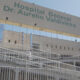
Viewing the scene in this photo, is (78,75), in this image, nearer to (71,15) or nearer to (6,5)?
(6,5)

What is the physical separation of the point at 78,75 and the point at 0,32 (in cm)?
765

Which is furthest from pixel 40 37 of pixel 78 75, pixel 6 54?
pixel 78 75

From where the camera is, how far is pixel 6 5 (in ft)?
50.9

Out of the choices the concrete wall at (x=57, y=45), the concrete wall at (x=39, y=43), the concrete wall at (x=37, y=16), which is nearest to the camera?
the concrete wall at (x=37, y=16)

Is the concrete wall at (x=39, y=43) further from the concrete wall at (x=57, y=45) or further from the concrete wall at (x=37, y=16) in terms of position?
the concrete wall at (x=37, y=16)

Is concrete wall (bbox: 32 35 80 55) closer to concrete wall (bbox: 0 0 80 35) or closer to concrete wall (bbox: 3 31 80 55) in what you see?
concrete wall (bbox: 3 31 80 55)

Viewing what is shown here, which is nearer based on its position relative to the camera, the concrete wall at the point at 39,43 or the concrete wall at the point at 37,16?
the concrete wall at the point at 37,16

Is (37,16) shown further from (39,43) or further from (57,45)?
(57,45)

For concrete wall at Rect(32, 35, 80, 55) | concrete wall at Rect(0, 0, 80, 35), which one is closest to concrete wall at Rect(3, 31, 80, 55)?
concrete wall at Rect(32, 35, 80, 55)

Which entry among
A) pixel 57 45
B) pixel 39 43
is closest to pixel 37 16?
pixel 39 43

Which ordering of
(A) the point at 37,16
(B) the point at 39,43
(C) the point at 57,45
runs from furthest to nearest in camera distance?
(C) the point at 57,45
(B) the point at 39,43
(A) the point at 37,16

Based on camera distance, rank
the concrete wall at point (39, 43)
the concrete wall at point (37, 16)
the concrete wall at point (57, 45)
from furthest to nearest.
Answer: the concrete wall at point (57, 45)
the concrete wall at point (39, 43)
the concrete wall at point (37, 16)

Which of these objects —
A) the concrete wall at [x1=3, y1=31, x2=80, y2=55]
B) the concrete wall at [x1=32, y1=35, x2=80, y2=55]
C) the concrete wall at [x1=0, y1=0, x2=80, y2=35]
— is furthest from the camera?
the concrete wall at [x1=32, y1=35, x2=80, y2=55]

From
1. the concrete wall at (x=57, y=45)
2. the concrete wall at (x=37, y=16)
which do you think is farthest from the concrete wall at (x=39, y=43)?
the concrete wall at (x=37, y=16)
